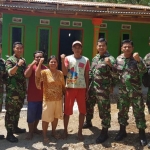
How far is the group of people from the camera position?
4.19 metres

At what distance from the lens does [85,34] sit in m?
10.6

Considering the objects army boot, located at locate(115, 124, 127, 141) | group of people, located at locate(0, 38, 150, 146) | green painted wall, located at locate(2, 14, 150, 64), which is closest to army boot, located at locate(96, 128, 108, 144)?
group of people, located at locate(0, 38, 150, 146)

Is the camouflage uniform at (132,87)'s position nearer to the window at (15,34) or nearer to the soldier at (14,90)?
the soldier at (14,90)

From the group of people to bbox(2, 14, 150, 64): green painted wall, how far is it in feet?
19.6

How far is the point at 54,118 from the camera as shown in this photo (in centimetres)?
439

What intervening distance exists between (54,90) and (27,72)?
59 cm

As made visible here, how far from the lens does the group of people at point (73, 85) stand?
4.19m

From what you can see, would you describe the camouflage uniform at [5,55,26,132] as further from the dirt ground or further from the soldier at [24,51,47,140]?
the dirt ground

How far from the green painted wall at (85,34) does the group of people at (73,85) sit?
5.96 m

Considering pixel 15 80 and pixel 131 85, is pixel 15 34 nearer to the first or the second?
pixel 15 80

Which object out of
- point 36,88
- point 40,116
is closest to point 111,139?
point 40,116

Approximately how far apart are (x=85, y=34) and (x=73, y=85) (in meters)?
6.58

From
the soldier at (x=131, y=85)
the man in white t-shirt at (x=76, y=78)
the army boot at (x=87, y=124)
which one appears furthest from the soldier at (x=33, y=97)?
the soldier at (x=131, y=85)

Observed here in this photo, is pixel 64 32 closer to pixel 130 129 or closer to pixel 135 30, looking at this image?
pixel 135 30
